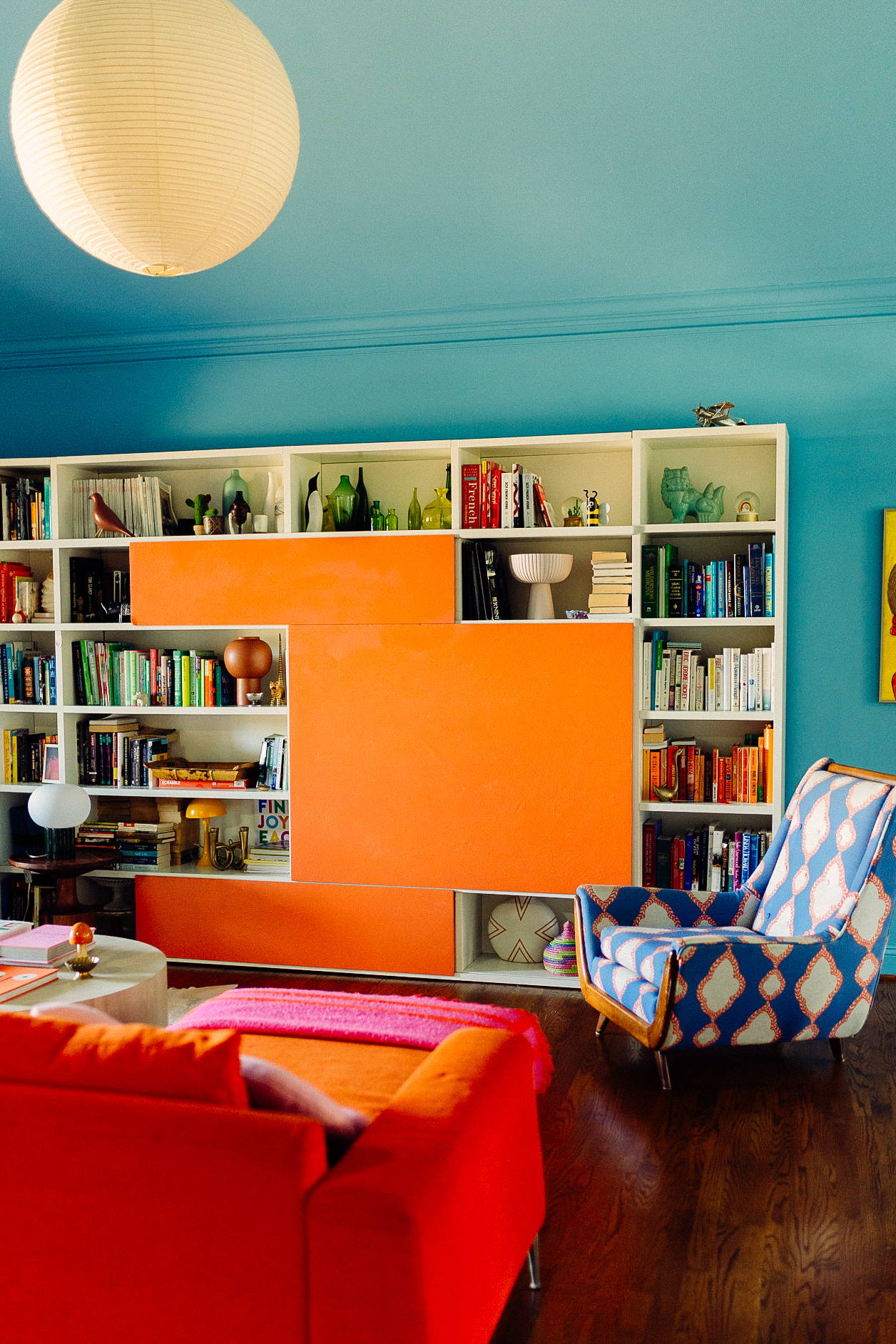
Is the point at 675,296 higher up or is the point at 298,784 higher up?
the point at 675,296

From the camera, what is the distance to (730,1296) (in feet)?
→ 7.54

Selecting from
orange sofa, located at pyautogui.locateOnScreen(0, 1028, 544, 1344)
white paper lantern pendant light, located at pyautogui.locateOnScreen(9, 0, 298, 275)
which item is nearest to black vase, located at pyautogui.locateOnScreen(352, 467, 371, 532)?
white paper lantern pendant light, located at pyautogui.locateOnScreen(9, 0, 298, 275)

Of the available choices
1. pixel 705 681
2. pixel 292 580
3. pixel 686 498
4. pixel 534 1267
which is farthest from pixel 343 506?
pixel 534 1267

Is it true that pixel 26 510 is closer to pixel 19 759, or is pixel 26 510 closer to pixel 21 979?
pixel 19 759

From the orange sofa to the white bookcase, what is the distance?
273cm

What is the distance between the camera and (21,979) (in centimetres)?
305

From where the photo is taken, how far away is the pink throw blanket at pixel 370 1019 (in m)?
2.52

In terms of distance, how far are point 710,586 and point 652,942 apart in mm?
1579

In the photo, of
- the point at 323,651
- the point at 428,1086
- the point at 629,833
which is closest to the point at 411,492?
the point at 323,651

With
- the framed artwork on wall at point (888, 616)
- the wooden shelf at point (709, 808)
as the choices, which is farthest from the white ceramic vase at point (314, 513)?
the framed artwork on wall at point (888, 616)

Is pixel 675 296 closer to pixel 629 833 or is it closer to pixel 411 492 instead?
pixel 411 492

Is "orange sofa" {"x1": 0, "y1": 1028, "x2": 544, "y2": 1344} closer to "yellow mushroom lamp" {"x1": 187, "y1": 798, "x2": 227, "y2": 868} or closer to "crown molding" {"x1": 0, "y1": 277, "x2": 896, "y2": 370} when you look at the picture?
"yellow mushroom lamp" {"x1": 187, "y1": 798, "x2": 227, "y2": 868}

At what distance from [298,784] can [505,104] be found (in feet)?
9.16

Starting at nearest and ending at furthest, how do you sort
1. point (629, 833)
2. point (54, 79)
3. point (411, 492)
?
point (54, 79)
point (629, 833)
point (411, 492)
